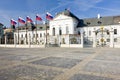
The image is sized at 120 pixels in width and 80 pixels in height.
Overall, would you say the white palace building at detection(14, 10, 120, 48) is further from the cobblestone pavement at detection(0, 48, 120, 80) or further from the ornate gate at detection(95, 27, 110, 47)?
the cobblestone pavement at detection(0, 48, 120, 80)

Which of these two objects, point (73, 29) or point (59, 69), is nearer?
point (59, 69)

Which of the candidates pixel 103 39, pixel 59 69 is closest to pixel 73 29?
pixel 103 39

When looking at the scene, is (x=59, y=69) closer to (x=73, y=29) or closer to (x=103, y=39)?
(x=103, y=39)

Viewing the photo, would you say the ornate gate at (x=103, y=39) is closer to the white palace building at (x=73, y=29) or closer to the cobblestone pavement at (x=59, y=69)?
the white palace building at (x=73, y=29)

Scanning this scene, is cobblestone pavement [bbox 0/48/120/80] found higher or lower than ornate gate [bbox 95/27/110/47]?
lower

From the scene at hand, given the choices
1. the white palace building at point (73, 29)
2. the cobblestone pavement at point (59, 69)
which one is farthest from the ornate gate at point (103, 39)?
the cobblestone pavement at point (59, 69)

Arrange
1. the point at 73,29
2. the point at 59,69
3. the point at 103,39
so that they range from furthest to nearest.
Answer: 1. the point at 73,29
2. the point at 103,39
3. the point at 59,69

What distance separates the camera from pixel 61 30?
180 feet

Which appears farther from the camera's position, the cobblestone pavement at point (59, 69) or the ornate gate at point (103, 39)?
the ornate gate at point (103, 39)

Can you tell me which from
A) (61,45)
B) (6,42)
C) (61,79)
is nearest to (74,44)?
(61,45)

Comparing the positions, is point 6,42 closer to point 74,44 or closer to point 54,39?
point 54,39

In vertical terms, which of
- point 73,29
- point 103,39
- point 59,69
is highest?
point 73,29

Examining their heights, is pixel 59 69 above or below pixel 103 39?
below

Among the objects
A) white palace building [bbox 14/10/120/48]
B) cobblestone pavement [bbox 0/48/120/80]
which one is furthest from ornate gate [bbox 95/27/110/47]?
cobblestone pavement [bbox 0/48/120/80]
